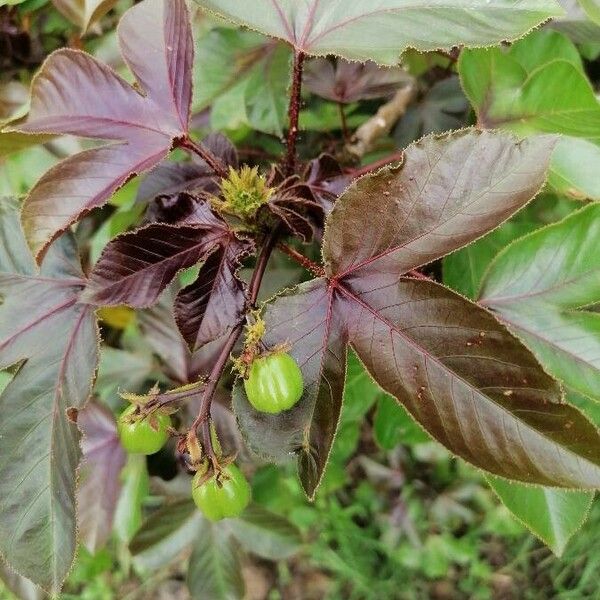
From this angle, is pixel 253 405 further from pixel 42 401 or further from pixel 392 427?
pixel 392 427

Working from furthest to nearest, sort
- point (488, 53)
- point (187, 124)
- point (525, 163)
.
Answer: point (488, 53) → point (187, 124) → point (525, 163)

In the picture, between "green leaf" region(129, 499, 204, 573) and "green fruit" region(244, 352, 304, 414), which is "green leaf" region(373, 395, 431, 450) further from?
"green fruit" region(244, 352, 304, 414)

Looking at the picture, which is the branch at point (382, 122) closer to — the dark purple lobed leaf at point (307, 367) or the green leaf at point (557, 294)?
the green leaf at point (557, 294)

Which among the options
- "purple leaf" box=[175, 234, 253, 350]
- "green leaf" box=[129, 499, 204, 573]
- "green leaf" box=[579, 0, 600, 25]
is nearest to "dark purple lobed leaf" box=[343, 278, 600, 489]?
"purple leaf" box=[175, 234, 253, 350]

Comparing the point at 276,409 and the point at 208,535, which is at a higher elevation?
the point at 276,409

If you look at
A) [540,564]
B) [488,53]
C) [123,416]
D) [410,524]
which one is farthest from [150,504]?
[488,53]

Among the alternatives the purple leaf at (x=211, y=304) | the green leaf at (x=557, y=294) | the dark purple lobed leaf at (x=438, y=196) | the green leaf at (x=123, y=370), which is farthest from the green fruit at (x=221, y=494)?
the green leaf at (x=123, y=370)

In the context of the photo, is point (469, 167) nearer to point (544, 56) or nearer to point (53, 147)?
point (544, 56)
